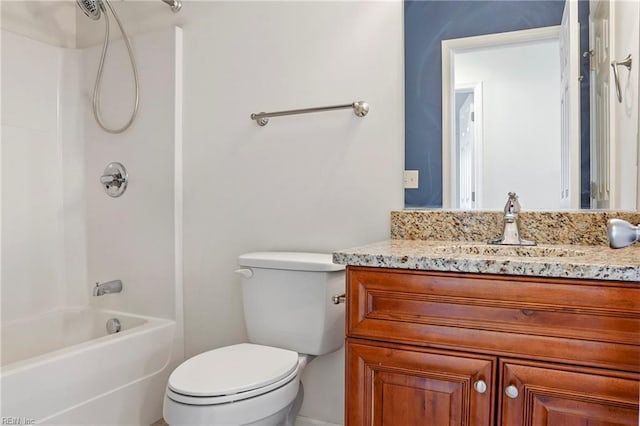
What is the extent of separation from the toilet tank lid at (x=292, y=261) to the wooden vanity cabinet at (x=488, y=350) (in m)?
0.41

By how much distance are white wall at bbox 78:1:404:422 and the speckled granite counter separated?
0.60ft

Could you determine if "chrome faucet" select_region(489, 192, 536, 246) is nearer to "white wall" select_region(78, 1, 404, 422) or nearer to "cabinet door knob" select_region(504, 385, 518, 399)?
"white wall" select_region(78, 1, 404, 422)

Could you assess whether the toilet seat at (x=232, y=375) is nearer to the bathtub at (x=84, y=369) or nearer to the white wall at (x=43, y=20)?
the bathtub at (x=84, y=369)

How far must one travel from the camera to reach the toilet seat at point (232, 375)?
131cm

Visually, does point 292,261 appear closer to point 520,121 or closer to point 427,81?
point 427,81

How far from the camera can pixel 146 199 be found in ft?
7.11

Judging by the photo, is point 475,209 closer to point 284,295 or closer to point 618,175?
point 618,175

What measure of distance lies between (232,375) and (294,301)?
1.13 feet

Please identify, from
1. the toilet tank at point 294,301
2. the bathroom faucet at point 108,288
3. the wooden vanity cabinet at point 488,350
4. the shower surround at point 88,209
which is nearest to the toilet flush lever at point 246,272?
the toilet tank at point 294,301

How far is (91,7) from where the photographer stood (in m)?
1.99

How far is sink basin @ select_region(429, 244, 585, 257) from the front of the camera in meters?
1.30

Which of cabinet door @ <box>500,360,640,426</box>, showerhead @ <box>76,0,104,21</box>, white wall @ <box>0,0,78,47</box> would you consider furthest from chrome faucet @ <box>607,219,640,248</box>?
white wall @ <box>0,0,78,47</box>

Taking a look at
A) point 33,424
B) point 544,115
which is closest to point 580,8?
point 544,115

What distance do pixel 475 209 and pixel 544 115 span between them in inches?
15.1
